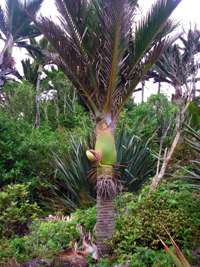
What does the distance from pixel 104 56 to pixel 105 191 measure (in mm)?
1854

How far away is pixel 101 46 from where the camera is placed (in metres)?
6.87

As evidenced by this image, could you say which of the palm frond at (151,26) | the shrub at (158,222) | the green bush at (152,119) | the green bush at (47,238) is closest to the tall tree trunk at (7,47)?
the green bush at (152,119)

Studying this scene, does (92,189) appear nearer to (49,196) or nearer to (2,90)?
(49,196)

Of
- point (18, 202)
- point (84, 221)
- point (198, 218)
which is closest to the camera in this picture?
point (198, 218)

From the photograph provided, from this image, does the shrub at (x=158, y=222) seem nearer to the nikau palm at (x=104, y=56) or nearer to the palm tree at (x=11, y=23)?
the nikau palm at (x=104, y=56)

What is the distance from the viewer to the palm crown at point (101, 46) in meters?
6.77

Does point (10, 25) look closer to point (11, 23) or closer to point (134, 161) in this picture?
point (11, 23)

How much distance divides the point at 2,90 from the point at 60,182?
335 inches

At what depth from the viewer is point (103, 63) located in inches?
269

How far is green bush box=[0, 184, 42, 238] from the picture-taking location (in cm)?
779

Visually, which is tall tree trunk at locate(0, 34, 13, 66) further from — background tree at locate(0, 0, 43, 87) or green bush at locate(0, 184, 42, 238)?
green bush at locate(0, 184, 42, 238)

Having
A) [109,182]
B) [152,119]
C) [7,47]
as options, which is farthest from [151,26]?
[7,47]

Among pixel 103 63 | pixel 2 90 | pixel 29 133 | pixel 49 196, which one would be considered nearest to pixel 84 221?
pixel 103 63

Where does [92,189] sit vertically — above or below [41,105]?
below
